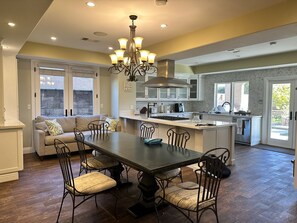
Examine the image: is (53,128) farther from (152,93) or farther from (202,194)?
(202,194)

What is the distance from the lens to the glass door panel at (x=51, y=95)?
17.8 feet

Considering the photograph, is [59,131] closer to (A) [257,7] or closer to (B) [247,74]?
(A) [257,7]

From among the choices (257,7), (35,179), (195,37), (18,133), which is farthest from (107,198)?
(257,7)

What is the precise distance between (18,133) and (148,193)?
8.15 feet

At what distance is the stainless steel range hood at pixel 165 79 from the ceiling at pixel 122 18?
67cm

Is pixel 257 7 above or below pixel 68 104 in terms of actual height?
above

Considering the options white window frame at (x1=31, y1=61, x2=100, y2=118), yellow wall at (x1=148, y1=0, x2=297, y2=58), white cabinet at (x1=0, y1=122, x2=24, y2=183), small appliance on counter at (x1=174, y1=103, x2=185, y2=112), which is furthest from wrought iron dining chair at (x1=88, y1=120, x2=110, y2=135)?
small appliance on counter at (x1=174, y1=103, x2=185, y2=112)

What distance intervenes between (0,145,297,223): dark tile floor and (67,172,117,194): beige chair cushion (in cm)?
42

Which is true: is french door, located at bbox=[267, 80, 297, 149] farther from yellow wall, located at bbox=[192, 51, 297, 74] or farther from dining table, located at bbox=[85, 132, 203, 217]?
dining table, located at bbox=[85, 132, 203, 217]

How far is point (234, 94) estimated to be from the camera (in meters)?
7.37

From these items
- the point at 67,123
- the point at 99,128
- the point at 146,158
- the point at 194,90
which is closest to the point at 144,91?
the point at 194,90

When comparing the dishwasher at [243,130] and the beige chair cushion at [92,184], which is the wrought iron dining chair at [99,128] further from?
the dishwasher at [243,130]

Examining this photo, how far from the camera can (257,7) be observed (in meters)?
2.88

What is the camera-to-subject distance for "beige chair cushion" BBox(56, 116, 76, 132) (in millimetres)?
5393
